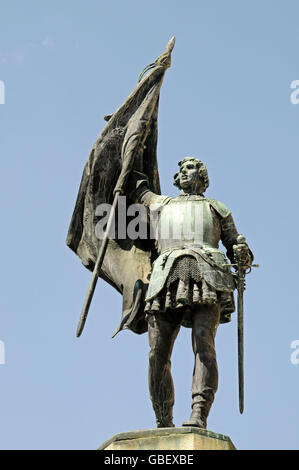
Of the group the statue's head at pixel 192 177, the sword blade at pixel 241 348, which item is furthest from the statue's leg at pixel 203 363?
the statue's head at pixel 192 177

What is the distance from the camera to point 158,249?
14023mm

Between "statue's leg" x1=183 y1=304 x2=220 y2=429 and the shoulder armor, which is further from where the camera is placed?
the shoulder armor

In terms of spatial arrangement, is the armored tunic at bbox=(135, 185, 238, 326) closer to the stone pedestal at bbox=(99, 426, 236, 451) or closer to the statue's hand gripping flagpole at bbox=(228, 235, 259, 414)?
the statue's hand gripping flagpole at bbox=(228, 235, 259, 414)

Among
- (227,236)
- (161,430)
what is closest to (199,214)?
(227,236)

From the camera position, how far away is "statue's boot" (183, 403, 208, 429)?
12703 mm

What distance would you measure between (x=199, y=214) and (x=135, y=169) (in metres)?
1.26

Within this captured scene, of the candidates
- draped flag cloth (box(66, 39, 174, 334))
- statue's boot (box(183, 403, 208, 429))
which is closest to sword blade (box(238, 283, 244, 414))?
statue's boot (box(183, 403, 208, 429))

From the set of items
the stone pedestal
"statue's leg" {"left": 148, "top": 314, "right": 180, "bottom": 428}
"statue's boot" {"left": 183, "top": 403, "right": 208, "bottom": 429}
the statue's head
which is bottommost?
the stone pedestal

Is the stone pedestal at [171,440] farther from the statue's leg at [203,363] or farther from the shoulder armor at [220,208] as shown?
→ the shoulder armor at [220,208]

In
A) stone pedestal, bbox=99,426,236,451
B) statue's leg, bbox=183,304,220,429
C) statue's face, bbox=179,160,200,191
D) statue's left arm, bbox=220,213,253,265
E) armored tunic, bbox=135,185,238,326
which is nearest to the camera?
stone pedestal, bbox=99,426,236,451

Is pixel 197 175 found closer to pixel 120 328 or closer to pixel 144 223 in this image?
pixel 144 223

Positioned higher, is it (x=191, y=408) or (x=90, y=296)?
(x=90, y=296)
